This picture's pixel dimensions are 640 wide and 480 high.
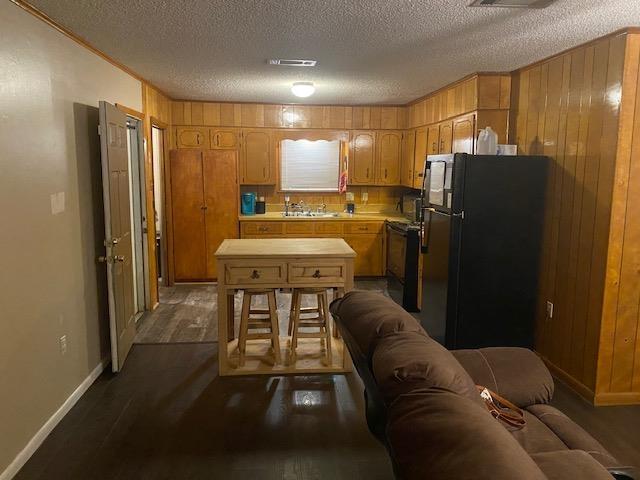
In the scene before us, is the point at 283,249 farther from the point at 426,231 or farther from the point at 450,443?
the point at 450,443

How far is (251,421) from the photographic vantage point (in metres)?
2.90

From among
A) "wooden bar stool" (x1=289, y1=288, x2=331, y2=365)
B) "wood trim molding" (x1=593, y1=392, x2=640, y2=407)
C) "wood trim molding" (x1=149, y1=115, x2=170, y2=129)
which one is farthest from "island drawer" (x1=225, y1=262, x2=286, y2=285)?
"wood trim molding" (x1=149, y1=115, x2=170, y2=129)

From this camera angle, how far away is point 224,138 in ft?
21.0

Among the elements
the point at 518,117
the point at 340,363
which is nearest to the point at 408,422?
the point at 340,363

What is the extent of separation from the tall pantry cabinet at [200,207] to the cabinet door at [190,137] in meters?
→ 0.33

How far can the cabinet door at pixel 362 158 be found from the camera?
6.65 metres

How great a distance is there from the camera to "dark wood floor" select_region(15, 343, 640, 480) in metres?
2.43

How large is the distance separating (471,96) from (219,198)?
324cm

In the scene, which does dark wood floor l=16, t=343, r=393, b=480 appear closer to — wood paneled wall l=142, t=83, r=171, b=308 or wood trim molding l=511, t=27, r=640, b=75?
wood paneled wall l=142, t=83, r=171, b=308

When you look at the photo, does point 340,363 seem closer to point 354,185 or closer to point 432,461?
point 432,461

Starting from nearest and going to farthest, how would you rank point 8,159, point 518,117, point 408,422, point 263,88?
point 408,422 < point 8,159 < point 518,117 < point 263,88

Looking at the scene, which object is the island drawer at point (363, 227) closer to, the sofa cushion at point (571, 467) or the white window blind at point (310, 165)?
the white window blind at point (310, 165)

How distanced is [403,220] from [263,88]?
2409mm

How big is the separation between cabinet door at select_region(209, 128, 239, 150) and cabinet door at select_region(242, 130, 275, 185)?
0.12 metres
